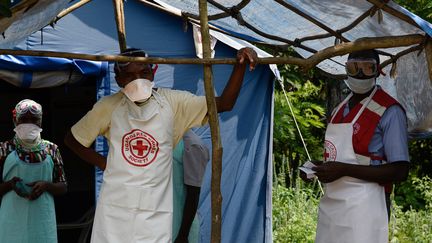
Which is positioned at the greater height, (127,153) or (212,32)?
(212,32)

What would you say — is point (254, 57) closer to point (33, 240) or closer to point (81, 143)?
point (81, 143)

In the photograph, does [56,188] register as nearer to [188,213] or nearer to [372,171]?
[188,213]

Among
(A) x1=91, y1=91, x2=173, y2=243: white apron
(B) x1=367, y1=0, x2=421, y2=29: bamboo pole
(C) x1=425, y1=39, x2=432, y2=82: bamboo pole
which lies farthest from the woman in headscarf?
(C) x1=425, y1=39, x2=432, y2=82: bamboo pole

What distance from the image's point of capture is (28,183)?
661 centimetres

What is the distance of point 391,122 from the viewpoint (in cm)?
488

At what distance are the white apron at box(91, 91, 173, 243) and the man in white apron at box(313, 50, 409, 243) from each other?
91cm

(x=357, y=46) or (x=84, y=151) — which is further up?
(x=357, y=46)

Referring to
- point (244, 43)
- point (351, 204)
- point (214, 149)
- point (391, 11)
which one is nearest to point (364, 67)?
point (391, 11)

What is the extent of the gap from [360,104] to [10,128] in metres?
6.59

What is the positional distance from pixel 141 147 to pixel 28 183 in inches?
91.9

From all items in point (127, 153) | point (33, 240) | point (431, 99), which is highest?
point (431, 99)

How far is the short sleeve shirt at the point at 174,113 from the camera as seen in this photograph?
4.63 m

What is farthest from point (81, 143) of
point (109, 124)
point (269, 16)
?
point (269, 16)

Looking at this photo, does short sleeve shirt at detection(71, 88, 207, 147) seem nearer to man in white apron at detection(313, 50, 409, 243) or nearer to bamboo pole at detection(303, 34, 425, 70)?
bamboo pole at detection(303, 34, 425, 70)
